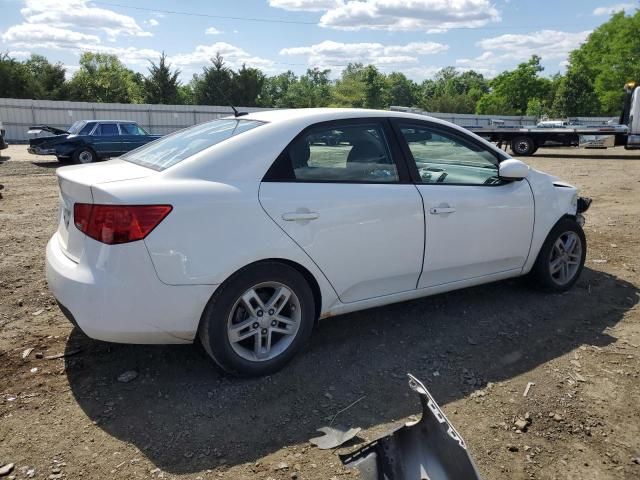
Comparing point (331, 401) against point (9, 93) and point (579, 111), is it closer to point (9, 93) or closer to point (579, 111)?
point (9, 93)

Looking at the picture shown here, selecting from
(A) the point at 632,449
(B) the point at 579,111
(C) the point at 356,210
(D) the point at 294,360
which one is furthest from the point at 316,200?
(B) the point at 579,111

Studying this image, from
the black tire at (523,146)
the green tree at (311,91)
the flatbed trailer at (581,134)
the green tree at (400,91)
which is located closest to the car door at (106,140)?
the flatbed trailer at (581,134)

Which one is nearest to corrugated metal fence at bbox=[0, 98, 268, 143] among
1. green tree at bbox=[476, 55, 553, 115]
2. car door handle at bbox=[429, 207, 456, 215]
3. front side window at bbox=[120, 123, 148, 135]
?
front side window at bbox=[120, 123, 148, 135]

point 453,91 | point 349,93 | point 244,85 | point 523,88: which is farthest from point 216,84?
point 453,91

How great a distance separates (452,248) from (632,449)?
1.69 m

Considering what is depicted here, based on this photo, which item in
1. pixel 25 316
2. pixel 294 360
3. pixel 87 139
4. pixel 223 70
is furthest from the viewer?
pixel 223 70

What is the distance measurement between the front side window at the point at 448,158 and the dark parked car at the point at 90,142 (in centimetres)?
1476

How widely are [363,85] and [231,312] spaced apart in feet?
263

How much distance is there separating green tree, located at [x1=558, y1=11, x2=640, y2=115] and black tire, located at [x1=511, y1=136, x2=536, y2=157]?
3713 centimetres

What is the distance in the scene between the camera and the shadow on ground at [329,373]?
2.81 meters

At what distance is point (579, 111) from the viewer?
2292 inches

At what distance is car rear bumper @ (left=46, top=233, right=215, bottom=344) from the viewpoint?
2.83 metres

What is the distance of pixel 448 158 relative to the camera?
4.14 metres

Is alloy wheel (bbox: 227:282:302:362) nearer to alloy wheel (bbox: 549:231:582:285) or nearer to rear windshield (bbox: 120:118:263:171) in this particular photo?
rear windshield (bbox: 120:118:263:171)
